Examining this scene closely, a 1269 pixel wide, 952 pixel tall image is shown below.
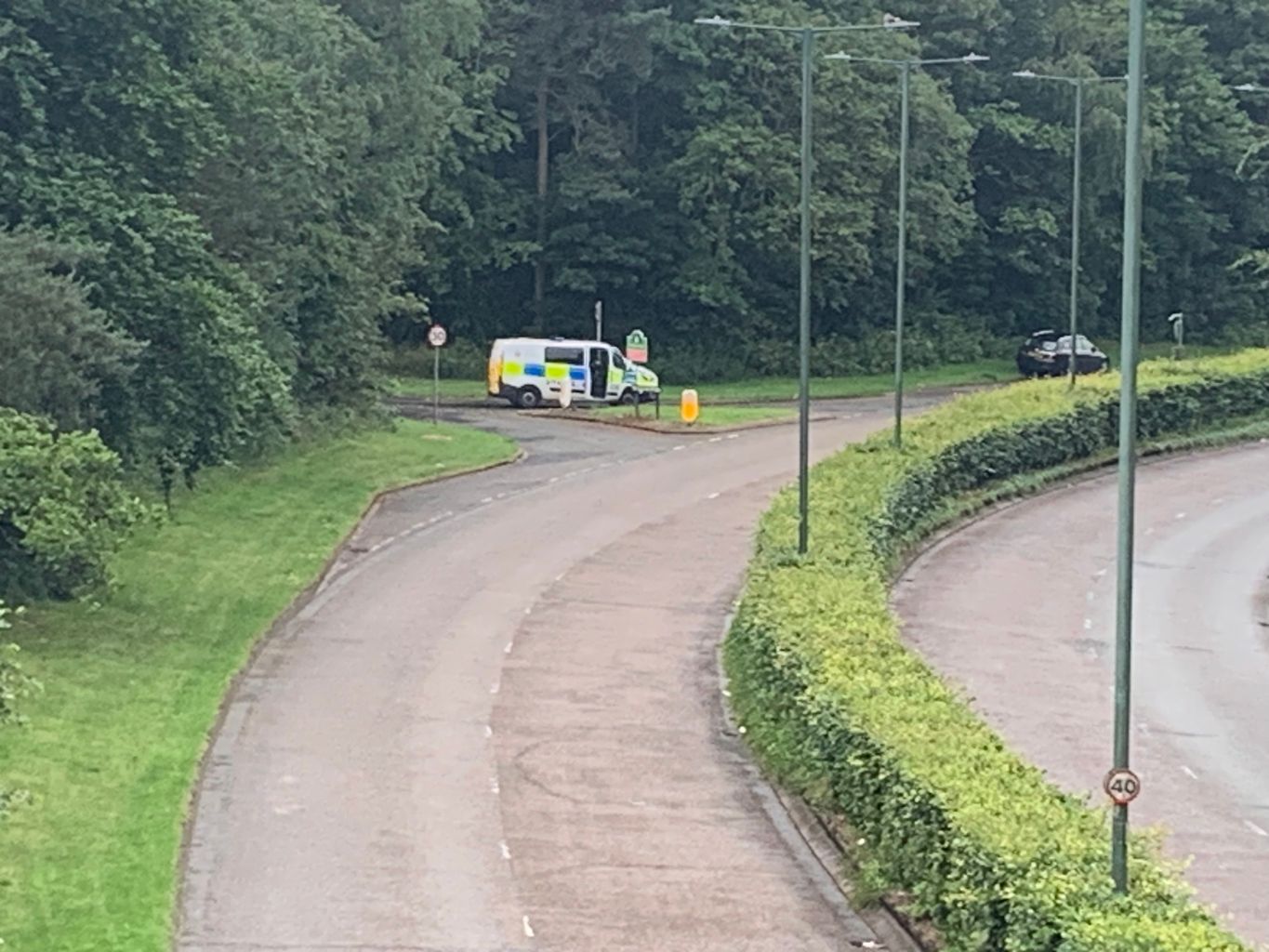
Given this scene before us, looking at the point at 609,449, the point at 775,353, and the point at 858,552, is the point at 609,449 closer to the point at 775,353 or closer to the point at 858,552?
the point at 858,552

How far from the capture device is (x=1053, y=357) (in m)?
73.9

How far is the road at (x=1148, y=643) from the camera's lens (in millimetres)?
23047

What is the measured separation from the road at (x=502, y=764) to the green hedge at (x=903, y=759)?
0.88 metres

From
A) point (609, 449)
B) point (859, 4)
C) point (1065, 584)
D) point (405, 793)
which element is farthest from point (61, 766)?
point (859, 4)

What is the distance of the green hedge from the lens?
1495 centimetres

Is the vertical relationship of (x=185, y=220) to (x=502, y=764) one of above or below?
above

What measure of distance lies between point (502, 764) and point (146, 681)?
5501 mm

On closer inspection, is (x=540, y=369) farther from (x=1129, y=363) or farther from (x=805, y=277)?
(x=1129, y=363)

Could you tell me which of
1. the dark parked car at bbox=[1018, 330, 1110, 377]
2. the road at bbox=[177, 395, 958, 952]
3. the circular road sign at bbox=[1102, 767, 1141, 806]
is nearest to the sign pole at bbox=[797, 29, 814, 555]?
the road at bbox=[177, 395, 958, 952]

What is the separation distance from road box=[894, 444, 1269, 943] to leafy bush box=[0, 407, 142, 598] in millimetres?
11027

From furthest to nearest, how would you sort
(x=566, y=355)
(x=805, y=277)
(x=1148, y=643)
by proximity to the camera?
(x=566, y=355) < (x=1148, y=643) < (x=805, y=277)

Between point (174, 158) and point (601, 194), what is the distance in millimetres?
37437

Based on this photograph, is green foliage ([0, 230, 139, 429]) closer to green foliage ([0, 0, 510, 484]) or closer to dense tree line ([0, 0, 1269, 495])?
green foliage ([0, 0, 510, 484])

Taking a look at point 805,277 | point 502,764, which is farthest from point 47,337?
point 805,277
